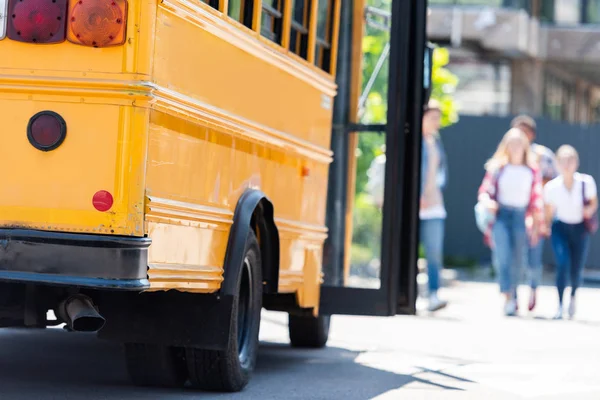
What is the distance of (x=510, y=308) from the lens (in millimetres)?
14234

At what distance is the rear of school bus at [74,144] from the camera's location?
578 cm

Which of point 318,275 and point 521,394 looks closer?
point 521,394

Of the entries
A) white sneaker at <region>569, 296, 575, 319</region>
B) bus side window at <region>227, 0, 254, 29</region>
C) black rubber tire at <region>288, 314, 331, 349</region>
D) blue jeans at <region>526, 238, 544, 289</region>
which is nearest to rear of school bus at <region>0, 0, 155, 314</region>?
bus side window at <region>227, 0, 254, 29</region>

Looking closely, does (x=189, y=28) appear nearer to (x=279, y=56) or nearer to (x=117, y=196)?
(x=117, y=196)

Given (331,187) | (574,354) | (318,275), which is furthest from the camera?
(574,354)

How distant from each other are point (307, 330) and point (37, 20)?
4641 millimetres

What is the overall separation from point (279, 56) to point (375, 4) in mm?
2156

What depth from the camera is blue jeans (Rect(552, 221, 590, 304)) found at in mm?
14430

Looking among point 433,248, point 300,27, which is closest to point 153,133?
point 300,27

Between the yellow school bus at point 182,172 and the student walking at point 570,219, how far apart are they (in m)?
5.40

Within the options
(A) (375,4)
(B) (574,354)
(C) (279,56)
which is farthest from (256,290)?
(B) (574,354)

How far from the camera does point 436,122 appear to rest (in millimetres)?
14352

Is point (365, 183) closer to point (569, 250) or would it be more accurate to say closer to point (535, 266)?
point (569, 250)

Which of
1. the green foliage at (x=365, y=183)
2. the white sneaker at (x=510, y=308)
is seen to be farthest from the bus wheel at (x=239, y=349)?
the white sneaker at (x=510, y=308)
